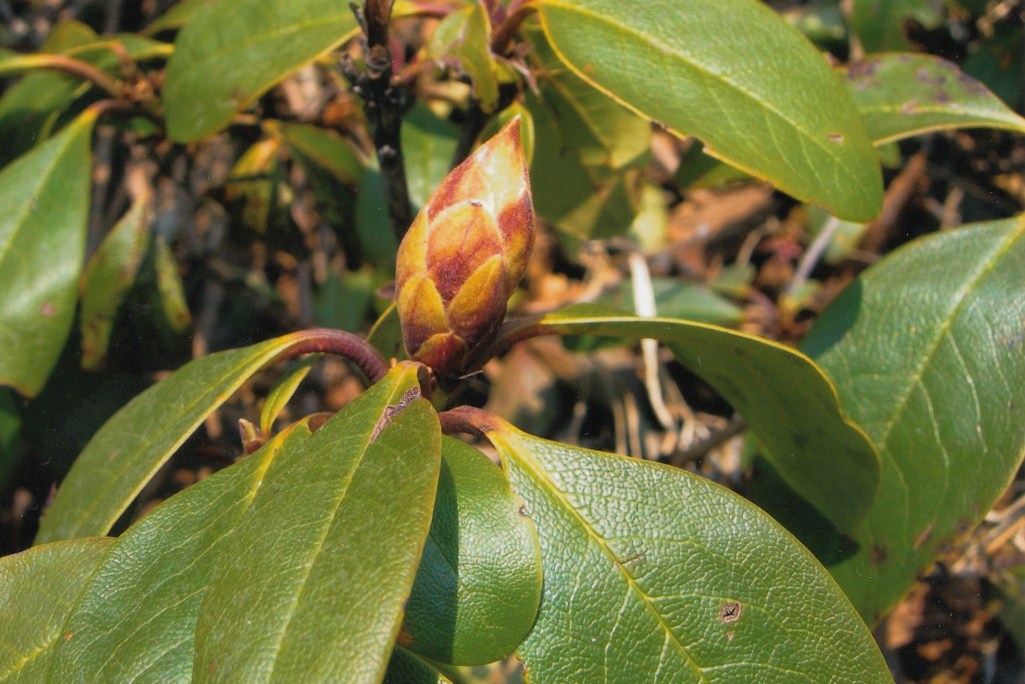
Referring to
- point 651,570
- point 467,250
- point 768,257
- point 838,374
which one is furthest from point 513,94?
point 768,257

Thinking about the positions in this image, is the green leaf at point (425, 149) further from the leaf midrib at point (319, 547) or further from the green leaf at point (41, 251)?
the leaf midrib at point (319, 547)

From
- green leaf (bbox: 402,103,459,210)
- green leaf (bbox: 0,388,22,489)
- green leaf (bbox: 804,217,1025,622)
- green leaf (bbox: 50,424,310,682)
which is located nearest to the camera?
green leaf (bbox: 50,424,310,682)

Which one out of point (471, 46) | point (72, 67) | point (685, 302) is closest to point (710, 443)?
point (685, 302)

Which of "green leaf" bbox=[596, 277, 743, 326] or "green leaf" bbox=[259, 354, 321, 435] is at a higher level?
"green leaf" bbox=[259, 354, 321, 435]

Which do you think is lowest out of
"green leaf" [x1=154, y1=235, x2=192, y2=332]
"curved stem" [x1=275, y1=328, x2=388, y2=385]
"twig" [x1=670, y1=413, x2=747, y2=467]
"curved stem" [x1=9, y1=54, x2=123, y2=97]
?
"twig" [x1=670, y1=413, x2=747, y2=467]

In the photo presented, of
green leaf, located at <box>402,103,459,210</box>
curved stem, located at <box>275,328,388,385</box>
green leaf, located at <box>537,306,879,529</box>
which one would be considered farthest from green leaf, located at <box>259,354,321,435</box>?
green leaf, located at <box>402,103,459,210</box>

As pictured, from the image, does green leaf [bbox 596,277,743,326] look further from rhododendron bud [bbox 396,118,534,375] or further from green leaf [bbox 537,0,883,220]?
rhododendron bud [bbox 396,118,534,375]

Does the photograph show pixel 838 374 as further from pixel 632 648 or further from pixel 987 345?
pixel 632 648

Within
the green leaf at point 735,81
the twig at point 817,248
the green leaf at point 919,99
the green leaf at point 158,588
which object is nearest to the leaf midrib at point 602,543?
the green leaf at point 158,588
